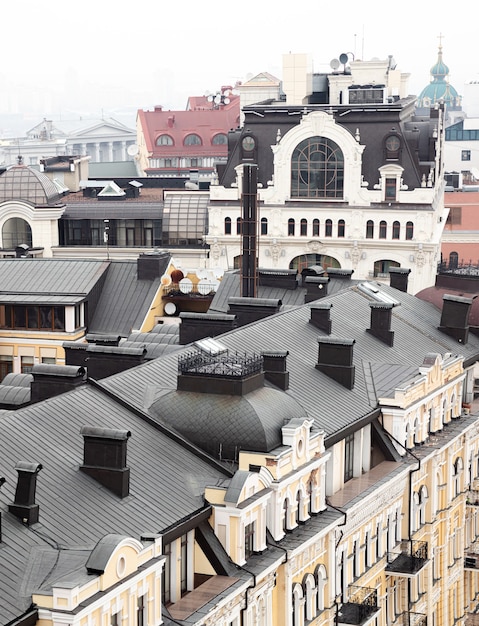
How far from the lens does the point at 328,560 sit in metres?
53.3

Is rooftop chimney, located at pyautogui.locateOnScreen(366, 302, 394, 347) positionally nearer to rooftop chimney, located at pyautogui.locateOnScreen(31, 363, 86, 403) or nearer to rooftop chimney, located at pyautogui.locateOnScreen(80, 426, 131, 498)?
rooftop chimney, located at pyautogui.locateOnScreen(31, 363, 86, 403)

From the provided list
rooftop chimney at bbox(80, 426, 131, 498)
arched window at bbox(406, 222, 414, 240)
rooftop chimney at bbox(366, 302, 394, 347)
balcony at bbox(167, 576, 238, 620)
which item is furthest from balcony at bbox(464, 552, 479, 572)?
arched window at bbox(406, 222, 414, 240)

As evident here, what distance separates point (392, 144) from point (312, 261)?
12.6 meters

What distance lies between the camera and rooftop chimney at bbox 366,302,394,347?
70812 millimetres

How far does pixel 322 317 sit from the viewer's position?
6894 cm

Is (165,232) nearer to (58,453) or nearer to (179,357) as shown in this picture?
(179,357)

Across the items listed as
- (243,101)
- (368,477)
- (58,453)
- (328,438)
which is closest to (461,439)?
(368,477)

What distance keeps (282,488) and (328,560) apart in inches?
211

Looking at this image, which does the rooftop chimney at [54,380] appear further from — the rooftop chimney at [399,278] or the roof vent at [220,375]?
the rooftop chimney at [399,278]

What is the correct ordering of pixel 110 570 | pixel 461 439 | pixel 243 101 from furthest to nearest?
pixel 243 101, pixel 461 439, pixel 110 570

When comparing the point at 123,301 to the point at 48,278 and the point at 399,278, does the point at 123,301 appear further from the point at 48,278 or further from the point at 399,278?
the point at 399,278

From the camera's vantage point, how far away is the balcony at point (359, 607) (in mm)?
55250

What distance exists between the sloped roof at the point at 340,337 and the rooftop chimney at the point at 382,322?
412 millimetres

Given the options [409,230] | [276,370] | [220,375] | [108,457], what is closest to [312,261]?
[409,230]
